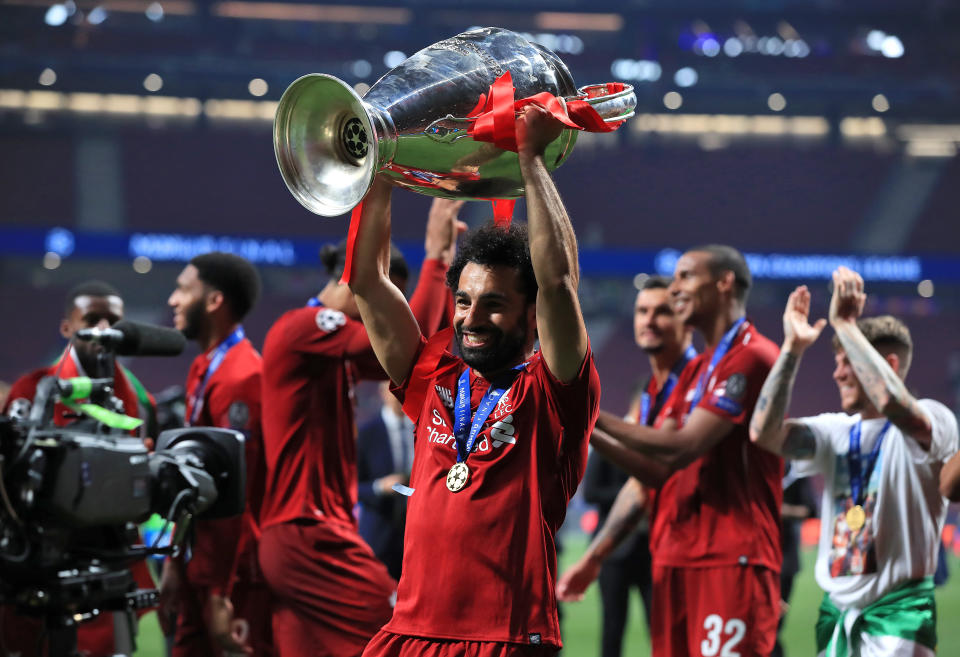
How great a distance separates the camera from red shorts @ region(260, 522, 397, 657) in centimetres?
389

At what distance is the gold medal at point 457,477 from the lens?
8.21 ft

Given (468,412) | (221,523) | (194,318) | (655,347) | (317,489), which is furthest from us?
(655,347)

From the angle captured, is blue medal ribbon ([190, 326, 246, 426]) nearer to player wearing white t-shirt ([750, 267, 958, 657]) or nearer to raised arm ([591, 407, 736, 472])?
raised arm ([591, 407, 736, 472])

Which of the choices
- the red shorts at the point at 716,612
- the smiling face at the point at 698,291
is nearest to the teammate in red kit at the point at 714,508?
the red shorts at the point at 716,612

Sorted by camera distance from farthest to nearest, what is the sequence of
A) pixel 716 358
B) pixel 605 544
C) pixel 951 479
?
1. pixel 605 544
2. pixel 716 358
3. pixel 951 479

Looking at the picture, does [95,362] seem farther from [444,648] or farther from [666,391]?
[666,391]

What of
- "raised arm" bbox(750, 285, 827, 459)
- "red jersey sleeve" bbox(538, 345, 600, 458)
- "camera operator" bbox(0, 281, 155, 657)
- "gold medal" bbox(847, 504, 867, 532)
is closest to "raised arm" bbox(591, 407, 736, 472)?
"raised arm" bbox(750, 285, 827, 459)

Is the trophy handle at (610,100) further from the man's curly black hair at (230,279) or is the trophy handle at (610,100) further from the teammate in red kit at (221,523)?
the man's curly black hair at (230,279)

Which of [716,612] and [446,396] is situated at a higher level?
[446,396]

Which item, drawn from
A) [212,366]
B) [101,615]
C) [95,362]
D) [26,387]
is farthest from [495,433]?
[26,387]

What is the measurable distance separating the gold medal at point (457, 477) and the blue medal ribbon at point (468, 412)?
0.06 ft

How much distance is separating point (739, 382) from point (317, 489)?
5.40 ft

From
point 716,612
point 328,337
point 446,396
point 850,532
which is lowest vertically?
point 716,612

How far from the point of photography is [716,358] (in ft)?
14.0
